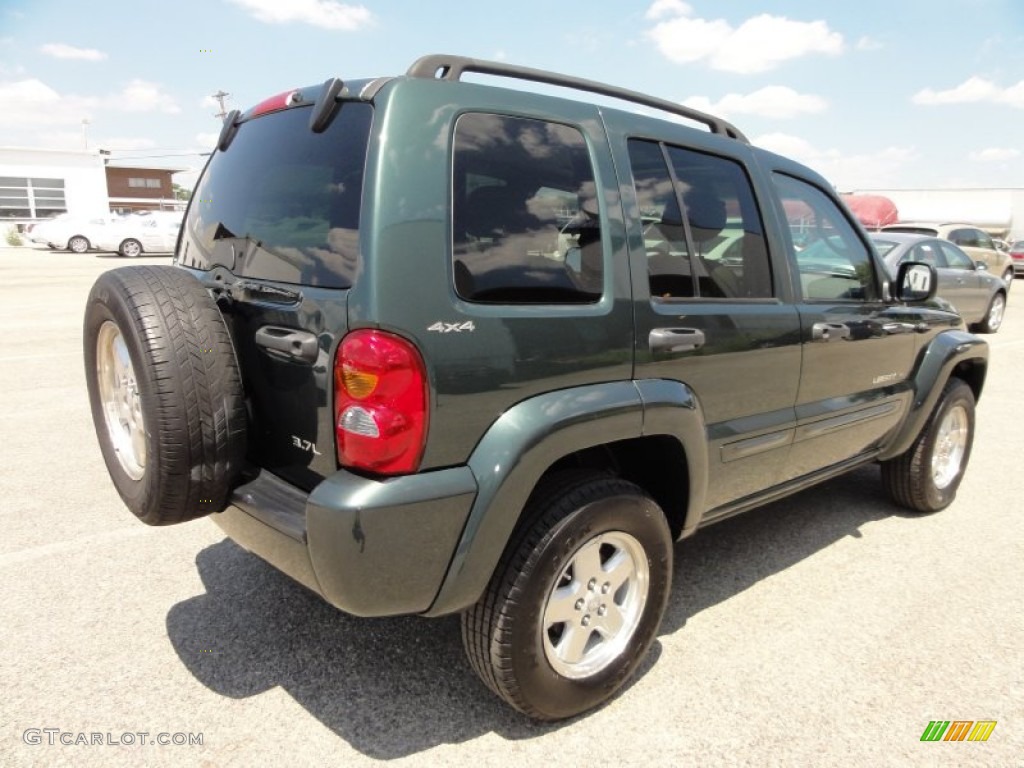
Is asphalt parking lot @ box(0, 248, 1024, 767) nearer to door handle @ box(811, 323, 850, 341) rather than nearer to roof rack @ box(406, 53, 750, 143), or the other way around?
door handle @ box(811, 323, 850, 341)

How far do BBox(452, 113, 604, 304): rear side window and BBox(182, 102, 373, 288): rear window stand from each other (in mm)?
293

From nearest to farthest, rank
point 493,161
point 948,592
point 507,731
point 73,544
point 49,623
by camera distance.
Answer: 1. point 493,161
2. point 507,731
3. point 49,623
4. point 948,592
5. point 73,544

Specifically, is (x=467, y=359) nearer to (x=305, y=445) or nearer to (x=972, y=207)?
(x=305, y=445)

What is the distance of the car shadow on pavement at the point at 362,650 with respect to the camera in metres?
2.38

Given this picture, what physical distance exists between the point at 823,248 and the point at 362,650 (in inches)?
104

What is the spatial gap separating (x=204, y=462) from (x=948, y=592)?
3.16 m

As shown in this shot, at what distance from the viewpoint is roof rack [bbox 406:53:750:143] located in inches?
86.7

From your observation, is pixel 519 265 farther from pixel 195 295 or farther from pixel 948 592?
pixel 948 592

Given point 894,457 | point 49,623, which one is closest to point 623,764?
point 49,623

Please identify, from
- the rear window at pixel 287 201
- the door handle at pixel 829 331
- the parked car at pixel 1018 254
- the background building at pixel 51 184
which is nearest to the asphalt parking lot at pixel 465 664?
the door handle at pixel 829 331

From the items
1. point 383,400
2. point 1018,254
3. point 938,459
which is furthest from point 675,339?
point 1018,254

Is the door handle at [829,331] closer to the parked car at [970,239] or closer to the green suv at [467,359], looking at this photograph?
the green suv at [467,359]

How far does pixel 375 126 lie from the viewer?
2010 mm

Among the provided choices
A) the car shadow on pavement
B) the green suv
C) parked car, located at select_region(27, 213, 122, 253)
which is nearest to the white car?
parked car, located at select_region(27, 213, 122, 253)
